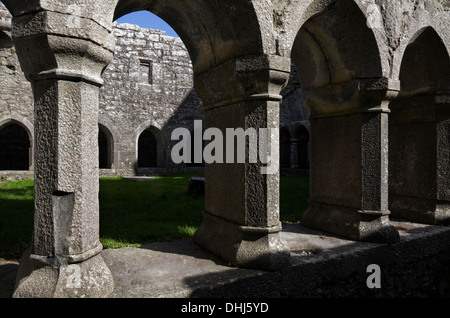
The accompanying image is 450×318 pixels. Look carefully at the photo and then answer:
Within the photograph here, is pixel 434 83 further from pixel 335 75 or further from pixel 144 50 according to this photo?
pixel 144 50

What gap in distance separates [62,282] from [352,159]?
3.02 metres

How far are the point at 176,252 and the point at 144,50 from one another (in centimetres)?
1093

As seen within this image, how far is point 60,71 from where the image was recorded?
6.66ft

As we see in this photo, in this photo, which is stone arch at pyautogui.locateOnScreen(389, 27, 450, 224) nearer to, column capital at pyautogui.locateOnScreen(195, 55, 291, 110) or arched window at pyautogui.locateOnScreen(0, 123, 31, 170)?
column capital at pyautogui.locateOnScreen(195, 55, 291, 110)

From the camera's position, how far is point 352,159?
376cm

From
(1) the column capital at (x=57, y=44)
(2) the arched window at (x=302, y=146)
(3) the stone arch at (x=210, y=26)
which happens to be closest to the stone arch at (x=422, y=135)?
(3) the stone arch at (x=210, y=26)

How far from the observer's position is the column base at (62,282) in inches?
80.6

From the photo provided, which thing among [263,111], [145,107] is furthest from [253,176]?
[145,107]

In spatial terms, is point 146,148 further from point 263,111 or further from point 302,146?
point 263,111

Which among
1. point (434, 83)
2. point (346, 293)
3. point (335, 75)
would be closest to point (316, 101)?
point (335, 75)

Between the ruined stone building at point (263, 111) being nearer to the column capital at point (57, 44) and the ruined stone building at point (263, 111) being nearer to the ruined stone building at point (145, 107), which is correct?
the column capital at point (57, 44)

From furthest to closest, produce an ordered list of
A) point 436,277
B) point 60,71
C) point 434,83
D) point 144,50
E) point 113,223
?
point 144,50 < point 113,223 < point 434,83 < point 436,277 < point 60,71
